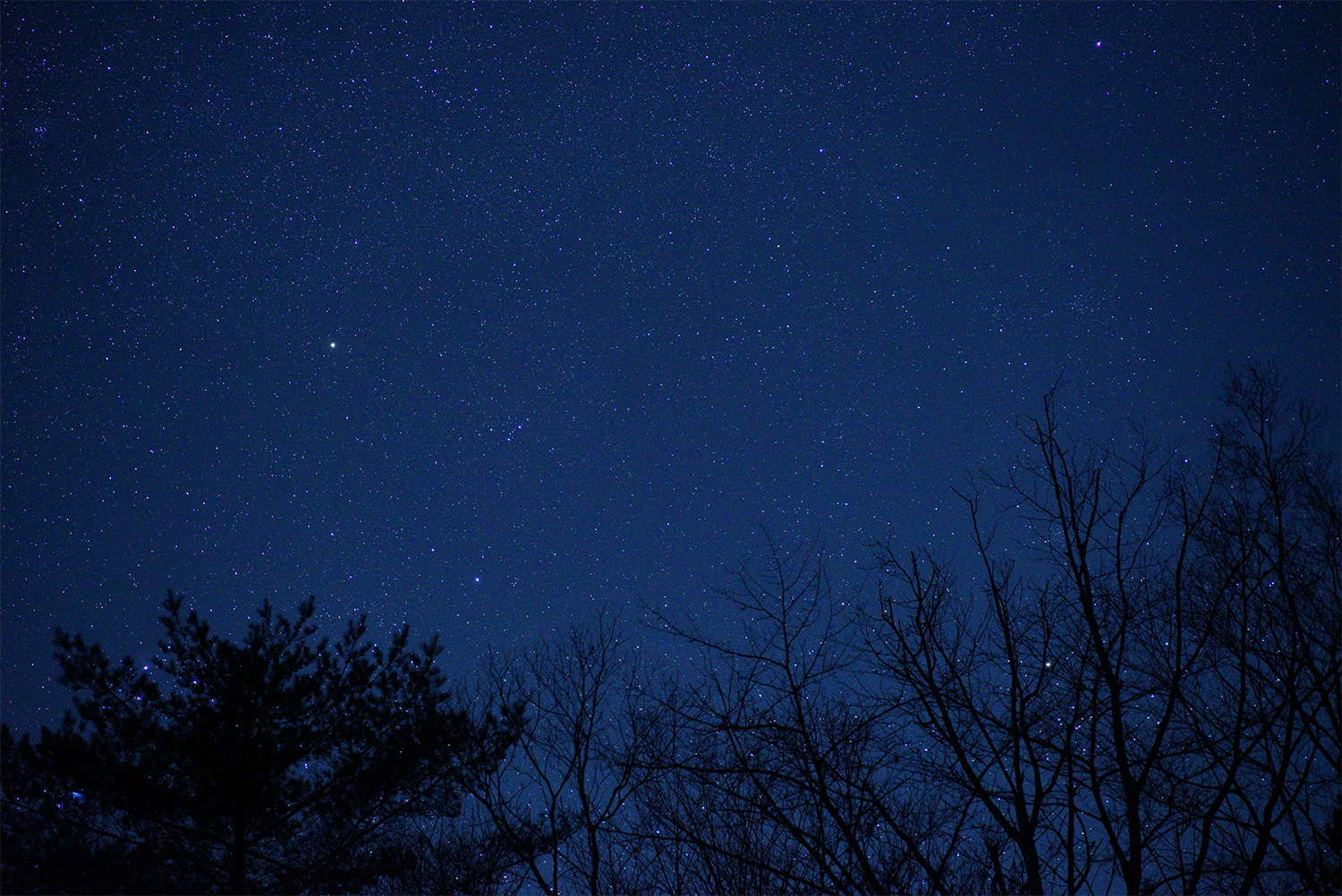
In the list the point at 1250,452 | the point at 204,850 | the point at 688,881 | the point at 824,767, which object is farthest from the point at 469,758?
the point at 1250,452

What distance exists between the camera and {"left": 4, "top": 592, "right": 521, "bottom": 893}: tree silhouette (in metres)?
8.53

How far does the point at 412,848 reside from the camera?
30.1 feet

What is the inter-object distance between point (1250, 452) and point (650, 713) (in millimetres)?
5535

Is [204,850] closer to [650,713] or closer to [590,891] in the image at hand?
[590,891]

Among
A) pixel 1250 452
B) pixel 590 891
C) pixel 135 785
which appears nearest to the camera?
pixel 1250 452

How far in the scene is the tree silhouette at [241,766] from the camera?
336 inches

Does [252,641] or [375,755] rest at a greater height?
[252,641]

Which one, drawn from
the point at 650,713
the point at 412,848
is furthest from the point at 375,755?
the point at 650,713

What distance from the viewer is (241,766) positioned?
869 centimetres

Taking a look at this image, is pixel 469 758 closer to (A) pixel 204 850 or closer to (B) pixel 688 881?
(A) pixel 204 850

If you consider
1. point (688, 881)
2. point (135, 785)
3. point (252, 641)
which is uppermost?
point (252, 641)

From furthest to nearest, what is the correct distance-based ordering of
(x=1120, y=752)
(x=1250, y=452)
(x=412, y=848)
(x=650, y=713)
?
(x=412, y=848) → (x=650, y=713) → (x=1250, y=452) → (x=1120, y=752)

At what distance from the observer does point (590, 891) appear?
7.48 metres

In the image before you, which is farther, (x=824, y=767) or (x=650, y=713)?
(x=650, y=713)
